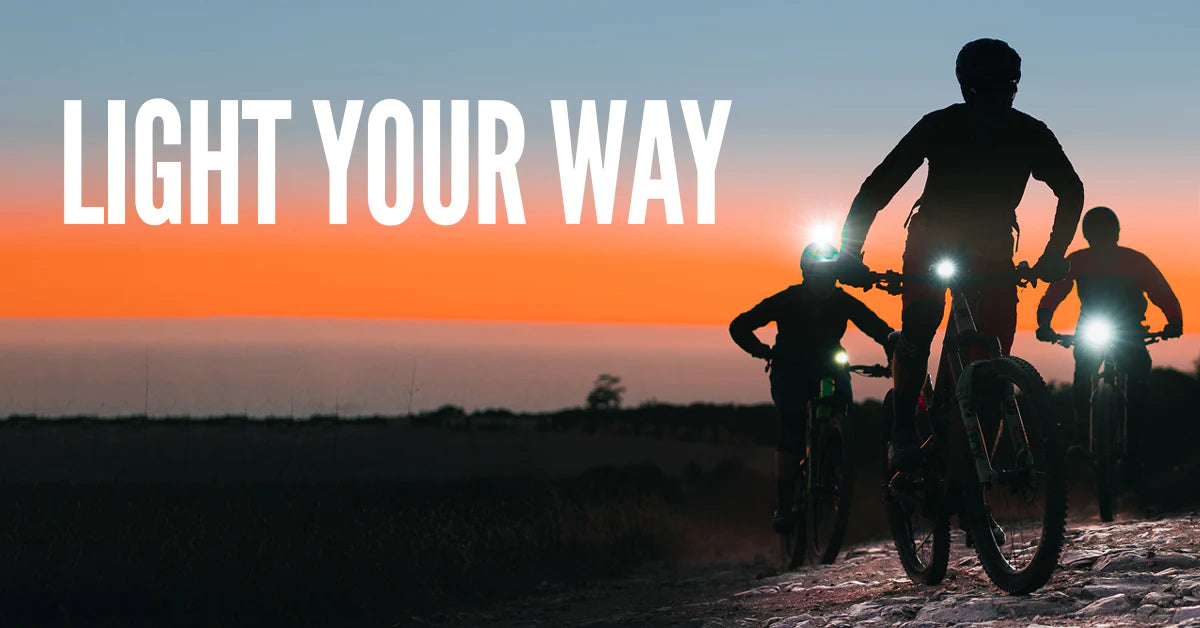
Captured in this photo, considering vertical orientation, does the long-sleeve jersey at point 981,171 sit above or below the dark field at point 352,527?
above

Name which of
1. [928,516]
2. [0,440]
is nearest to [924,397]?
[928,516]

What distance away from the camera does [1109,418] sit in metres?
10.6

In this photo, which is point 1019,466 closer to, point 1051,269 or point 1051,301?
point 1051,269

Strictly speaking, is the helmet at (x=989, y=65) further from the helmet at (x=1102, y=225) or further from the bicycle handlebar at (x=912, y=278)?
the helmet at (x=1102, y=225)

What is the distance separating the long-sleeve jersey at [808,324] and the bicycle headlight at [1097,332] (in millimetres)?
2300

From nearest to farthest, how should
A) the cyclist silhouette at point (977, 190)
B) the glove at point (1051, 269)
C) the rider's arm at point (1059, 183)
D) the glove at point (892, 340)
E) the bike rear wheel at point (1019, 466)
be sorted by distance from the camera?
1. the bike rear wheel at point (1019, 466)
2. the glove at point (1051, 269)
3. the cyclist silhouette at point (977, 190)
4. the rider's arm at point (1059, 183)
5. the glove at point (892, 340)

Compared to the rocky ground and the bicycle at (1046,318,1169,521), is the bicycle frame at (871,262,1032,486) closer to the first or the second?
the rocky ground

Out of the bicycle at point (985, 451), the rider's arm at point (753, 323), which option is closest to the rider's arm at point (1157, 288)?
the rider's arm at point (753, 323)

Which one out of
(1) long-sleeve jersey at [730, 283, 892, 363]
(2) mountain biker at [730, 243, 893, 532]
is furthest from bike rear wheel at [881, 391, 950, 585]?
(1) long-sleeve jersey at [730, 283, 892, 363]

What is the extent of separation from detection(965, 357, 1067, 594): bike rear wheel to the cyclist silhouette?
1.92 feet

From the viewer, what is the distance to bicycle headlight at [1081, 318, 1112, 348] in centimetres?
1071

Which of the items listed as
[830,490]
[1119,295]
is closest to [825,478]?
[830,490]

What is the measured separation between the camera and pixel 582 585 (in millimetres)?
11367

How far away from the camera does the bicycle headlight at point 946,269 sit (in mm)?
5980
